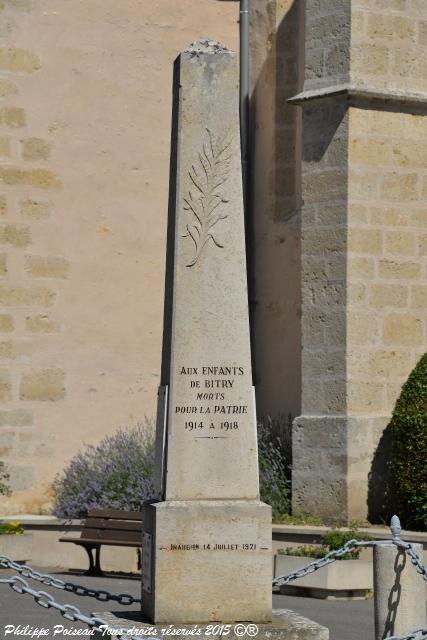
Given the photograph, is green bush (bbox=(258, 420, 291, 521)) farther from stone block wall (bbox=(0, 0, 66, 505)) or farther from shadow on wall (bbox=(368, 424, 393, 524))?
stone block wall (bbox=(0, 0, 66, 505))

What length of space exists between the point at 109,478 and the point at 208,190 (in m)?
6.14

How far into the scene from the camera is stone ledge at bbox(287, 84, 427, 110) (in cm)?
1141

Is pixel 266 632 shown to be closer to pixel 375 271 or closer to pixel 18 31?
pixel 375 271

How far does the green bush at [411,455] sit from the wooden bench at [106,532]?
2105 mm

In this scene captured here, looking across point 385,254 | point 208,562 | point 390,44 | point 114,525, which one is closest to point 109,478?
point 114,525

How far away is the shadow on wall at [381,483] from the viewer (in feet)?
36.8

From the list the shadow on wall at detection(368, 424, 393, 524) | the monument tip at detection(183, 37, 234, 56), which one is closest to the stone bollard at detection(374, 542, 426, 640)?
the monument tip at detection(183, 37, 234, 56)

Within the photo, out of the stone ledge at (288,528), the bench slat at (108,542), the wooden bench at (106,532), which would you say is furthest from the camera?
the wooden bench at (106,532)

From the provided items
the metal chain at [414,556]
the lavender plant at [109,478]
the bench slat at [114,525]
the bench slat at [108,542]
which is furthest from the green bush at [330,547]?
the metal chain at [414,556]

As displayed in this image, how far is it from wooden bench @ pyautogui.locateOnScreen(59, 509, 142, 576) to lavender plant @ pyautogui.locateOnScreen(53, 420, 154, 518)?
0.43 meters

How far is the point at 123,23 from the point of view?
44.0ft

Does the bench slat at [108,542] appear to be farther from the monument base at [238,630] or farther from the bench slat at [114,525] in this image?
the monument base at [238,630]

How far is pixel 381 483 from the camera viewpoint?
11273 mm

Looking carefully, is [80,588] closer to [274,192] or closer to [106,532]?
[106,532]
